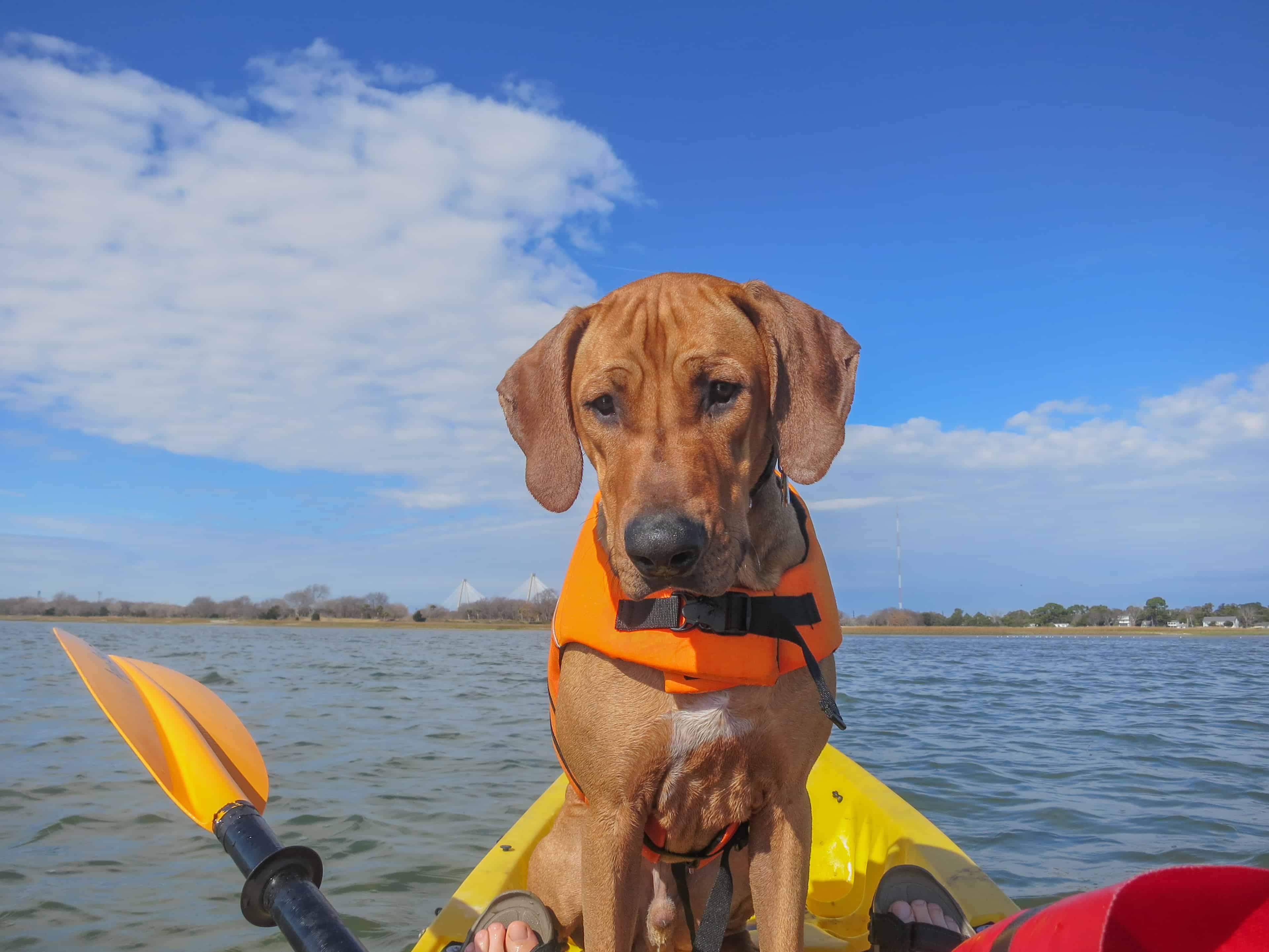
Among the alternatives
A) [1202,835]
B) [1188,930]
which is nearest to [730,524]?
[1188,930]

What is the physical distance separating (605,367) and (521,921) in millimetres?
2135

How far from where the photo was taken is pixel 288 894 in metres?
2.13

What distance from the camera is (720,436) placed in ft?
7.41

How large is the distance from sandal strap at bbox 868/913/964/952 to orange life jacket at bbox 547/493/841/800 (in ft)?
4.00

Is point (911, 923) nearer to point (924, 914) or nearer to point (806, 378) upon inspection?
point (924, 914)

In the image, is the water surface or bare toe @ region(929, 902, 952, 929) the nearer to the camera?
bare toe @ region(929, 902, 952, 929)

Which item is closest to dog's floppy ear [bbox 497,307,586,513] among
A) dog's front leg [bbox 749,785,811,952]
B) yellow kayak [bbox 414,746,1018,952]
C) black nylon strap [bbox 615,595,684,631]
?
black nylon strap [bbox 615,595,684,631]

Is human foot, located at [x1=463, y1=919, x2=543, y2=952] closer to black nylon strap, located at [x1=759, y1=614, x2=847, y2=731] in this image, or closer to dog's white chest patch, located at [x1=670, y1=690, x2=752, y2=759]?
dog's white chest patch, located at [x1=670, y1=690, x2=752, y2=759]

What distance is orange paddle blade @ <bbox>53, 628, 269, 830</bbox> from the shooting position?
282cm

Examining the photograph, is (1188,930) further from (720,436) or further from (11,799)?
(11,799)

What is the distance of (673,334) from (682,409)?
248 millimetres

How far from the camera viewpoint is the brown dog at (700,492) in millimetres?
2266

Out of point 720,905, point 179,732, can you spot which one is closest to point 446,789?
point 179,732

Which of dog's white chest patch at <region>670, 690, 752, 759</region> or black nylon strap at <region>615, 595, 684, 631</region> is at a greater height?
black nylon strap at <region>615, 595, 684, 631</region>
